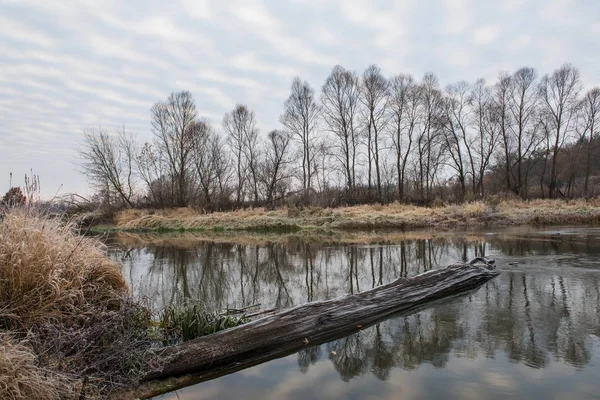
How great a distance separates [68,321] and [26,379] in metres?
1.12

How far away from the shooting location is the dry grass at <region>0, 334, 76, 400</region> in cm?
297

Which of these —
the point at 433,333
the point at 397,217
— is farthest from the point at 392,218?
the point at 433,333

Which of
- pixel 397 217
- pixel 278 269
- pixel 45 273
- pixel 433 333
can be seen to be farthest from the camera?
pixel 397 217

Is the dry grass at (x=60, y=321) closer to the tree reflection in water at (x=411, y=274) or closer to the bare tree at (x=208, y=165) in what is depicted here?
the tree reflection in water at (x=411, y=274)

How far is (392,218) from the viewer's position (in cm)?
2375

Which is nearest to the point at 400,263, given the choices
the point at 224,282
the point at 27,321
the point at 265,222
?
the point at 224,282

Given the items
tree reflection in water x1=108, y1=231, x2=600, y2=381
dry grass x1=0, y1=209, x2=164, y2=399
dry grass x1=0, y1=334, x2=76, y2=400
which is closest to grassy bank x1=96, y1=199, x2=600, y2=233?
tree reflection in water x1=108, y1=231, x2=600, y2=381

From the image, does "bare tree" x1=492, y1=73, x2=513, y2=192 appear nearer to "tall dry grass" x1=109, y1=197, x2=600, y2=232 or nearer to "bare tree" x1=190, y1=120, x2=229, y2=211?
"tall dry grass" x1=109, y1=197, x2=600, y2=232

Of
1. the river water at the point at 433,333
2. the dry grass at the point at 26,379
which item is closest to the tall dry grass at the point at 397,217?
the river water at the point at 433,333

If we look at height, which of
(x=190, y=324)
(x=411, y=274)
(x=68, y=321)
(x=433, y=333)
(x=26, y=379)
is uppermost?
(x=68, y=321)

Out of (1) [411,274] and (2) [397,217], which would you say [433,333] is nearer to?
(1) [411,274]

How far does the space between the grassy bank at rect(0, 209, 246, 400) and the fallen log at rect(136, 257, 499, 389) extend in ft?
1.13

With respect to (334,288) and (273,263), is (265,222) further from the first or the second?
(334,288)

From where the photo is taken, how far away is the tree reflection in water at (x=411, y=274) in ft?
15.6
